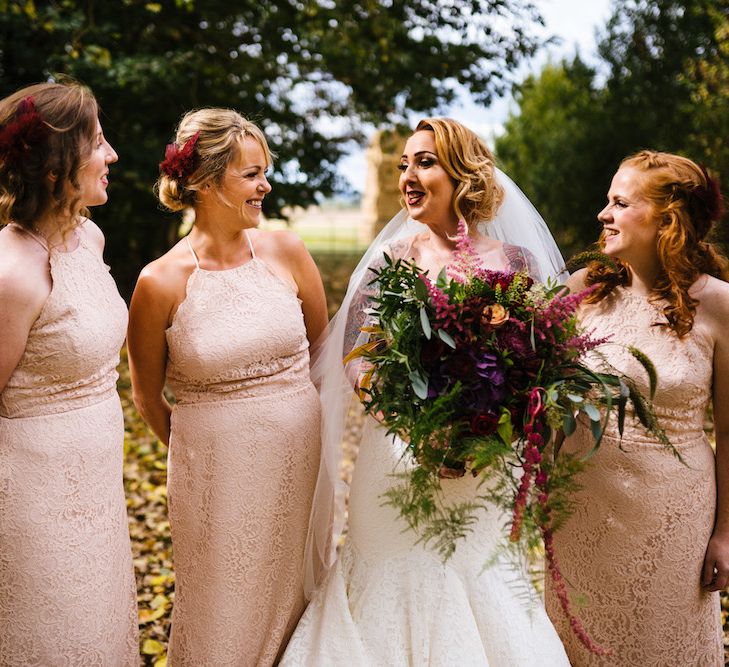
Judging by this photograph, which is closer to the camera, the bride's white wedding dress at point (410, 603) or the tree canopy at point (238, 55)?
the bride's white wedding dress at point (410, 603)

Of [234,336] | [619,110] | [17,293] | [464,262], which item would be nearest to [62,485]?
[17,293]

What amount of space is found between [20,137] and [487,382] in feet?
5.69

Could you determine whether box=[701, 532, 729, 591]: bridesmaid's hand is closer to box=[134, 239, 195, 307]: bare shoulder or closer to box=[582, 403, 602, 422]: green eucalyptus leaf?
box=[582, 403, 602, 422]: green eucalyptus leaf

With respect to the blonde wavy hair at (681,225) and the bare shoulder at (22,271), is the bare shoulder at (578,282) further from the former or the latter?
the bare shoulder at (22,271)

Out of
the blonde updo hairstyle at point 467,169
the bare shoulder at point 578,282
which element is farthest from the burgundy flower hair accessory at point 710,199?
the blonde updo hairstyle at point 467,169

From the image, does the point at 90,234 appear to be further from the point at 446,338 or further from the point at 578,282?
the point at 578,282

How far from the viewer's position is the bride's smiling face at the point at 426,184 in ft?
11.0

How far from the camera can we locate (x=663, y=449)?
307 cm

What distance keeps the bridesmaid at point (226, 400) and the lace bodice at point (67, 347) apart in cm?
38

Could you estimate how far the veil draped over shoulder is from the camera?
10.6 ft

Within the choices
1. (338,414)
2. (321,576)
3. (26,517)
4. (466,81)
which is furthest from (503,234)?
(466,81)

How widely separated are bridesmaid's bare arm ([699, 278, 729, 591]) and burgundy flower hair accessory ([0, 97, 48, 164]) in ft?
8.32

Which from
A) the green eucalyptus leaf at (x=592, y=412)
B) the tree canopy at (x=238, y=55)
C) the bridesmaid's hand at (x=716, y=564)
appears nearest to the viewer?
the green eucalyptus leaf at (x=592, y=412)

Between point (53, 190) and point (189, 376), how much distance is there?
90 centimetres
